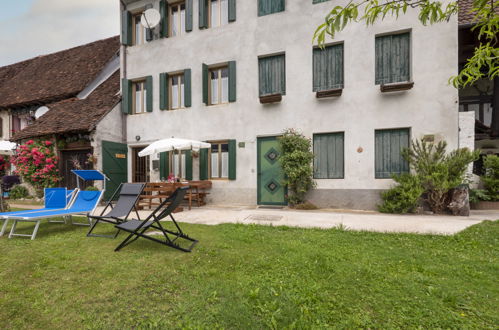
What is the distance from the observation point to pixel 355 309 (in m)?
2.21

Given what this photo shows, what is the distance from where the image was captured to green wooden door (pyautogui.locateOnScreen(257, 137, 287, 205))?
8.56 meters

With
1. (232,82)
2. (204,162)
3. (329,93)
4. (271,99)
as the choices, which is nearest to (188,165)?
(204,162)

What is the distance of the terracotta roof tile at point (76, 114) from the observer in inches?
373

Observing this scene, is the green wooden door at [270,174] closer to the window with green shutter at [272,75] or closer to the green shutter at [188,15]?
the window with green shutter at [272,75]

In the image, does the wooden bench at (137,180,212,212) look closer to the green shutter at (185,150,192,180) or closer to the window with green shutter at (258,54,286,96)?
the green shutter at (185,150,192,180)

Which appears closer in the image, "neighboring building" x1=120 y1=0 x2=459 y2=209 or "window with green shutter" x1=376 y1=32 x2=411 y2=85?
"neighboring building" x1=120 y1=0 x2=459 y2=209

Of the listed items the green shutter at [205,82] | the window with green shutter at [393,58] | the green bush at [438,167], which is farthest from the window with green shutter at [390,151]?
the green shutter at [205,82]

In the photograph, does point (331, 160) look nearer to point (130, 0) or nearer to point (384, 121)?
point (384, 121)

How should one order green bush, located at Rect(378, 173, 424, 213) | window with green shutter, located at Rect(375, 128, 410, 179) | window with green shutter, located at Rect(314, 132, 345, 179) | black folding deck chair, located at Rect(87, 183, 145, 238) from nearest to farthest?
black folding deck chair, located at Rect(87, 183, 145, 238), green bush, located at Rect(378, 173, 424, 213), window with green shutter, located at Rect(375, 128, 410, 179), window with green shutter, located at Rect(314, 132, 345, 179)

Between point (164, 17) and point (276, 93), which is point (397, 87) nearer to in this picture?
point (276, 93)

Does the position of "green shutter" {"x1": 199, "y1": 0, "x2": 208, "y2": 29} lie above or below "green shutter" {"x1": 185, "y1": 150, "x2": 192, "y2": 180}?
above

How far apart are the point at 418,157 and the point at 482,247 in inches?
147

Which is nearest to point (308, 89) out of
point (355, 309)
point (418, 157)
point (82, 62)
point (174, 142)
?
point (418, 157)

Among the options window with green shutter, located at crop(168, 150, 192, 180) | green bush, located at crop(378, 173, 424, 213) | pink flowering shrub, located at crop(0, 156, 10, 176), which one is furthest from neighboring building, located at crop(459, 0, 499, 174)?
pink flowering shrub, located at crop(0, 156, 10, 176)
